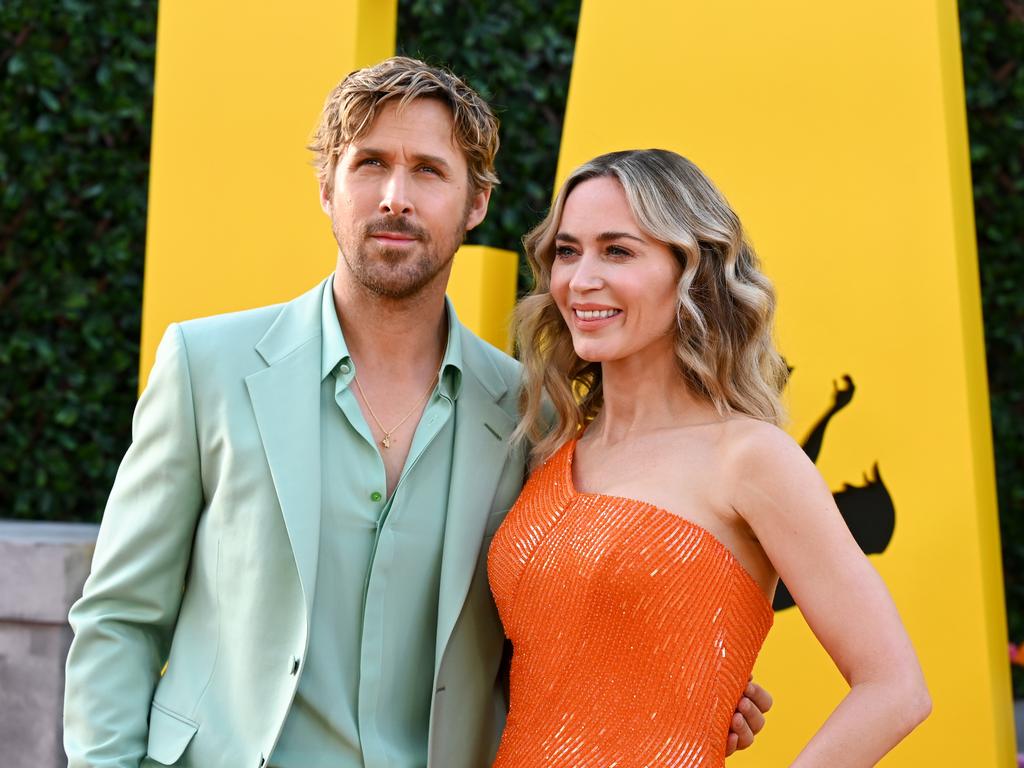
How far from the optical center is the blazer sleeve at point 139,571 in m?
2.38

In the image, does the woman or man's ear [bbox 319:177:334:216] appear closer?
the woman

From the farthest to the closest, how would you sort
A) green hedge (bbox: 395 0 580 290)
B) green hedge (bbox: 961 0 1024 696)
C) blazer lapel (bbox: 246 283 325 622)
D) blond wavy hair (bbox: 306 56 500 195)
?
green hedge (bbox: 395 0 580 290), green hedge (bbox: 961 0 1024 696), blond wavy hair (bbox: 306 56 500 195), blazer lapel (bbox: 246 283 325 622)

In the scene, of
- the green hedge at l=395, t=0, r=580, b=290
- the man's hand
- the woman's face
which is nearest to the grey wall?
the woman's face

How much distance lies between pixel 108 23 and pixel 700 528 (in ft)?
14.4

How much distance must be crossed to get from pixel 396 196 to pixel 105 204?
3.64 m

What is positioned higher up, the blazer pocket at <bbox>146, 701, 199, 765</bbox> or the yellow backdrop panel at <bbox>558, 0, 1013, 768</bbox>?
the yellow backdrop panel at <bbox>558, 0, 1013, 768</bbox>

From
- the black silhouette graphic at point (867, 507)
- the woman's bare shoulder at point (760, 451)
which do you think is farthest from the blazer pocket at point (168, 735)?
the black silhouette graphic at point (867, 507)

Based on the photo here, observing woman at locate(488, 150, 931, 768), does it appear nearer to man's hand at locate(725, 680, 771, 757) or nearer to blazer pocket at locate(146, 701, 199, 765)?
man's hand at locate(725, 680, 771, 757)

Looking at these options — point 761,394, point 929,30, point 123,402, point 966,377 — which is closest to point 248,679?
point 761,394

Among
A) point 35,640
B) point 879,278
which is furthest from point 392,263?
point 35,640

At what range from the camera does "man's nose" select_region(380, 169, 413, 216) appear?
2.54 m

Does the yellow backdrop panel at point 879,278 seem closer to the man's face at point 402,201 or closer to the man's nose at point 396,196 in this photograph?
the man's face at point 402,201

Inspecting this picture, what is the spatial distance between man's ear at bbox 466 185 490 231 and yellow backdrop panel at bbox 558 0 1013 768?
116 cm

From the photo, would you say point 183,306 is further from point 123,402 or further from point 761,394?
point 761,394
